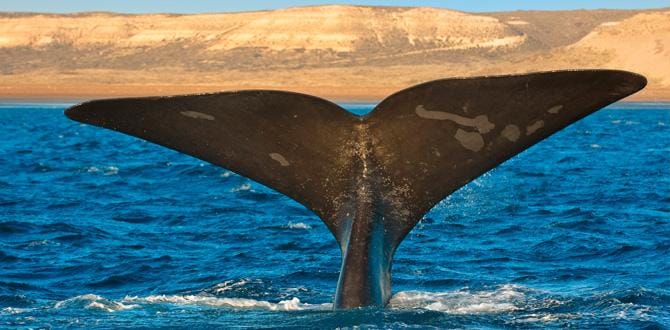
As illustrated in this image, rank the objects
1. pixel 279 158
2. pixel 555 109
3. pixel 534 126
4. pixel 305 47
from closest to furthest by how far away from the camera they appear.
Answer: pixel 555 109 → pixel 534 126 → pixel 279 158 → pixel 305 47

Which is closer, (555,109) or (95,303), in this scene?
(555,109)

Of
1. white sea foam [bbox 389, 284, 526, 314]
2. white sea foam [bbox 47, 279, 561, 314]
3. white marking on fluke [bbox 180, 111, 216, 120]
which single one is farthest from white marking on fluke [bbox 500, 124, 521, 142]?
white sea foam [bbox 47, 279, 561, 314]

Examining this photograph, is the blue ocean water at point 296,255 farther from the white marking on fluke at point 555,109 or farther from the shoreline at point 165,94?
the shoreline at point 165,94

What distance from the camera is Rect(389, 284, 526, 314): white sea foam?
907 centimetres

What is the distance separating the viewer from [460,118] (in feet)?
23.1

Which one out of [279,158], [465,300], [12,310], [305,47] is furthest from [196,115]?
[305,47]

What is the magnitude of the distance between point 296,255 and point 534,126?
6.32 m

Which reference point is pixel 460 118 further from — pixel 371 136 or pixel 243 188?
pixel 243 188

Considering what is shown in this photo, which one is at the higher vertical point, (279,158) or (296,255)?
(279,158)

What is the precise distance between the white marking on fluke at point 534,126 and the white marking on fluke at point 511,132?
0.06 metres

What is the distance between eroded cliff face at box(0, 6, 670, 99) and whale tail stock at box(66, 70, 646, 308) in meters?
95.9

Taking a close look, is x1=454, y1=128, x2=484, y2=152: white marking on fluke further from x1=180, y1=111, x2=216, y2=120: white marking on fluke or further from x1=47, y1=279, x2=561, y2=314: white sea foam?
x1=47, y1=279, x2=561, y2=314: white sea foam

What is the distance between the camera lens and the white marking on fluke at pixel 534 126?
22.9 ft

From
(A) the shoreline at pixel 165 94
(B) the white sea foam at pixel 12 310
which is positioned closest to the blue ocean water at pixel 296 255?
(B) the white sea foam at pixel 12 310
